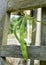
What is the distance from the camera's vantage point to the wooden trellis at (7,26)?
119 centimetres

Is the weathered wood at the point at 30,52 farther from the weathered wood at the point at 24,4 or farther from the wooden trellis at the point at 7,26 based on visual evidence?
the weathered wood at the point at 24,4

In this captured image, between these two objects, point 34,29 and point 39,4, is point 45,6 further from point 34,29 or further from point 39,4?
point 34,29

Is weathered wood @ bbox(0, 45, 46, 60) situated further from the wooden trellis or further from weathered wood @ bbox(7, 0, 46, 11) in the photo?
weathered wood @ bbox(7, 0, 46, 11)

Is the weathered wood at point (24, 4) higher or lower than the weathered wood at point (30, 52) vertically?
higher

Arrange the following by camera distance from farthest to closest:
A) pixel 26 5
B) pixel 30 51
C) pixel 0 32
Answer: pixel 0 32 < pixel 26 5 < pixel 30 51

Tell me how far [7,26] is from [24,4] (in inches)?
9.4

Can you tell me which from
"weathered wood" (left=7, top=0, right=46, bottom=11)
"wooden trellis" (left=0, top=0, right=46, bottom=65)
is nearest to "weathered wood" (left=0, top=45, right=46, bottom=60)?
"wooden trellis" (left=0, top=0, right=46, bottom=65)

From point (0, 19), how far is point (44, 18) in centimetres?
37

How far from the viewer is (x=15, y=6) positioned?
1.39m

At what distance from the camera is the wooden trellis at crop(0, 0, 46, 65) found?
119 cm

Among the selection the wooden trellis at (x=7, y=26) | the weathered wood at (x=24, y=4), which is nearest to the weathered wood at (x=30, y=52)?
the wooden trellis at (x=7, y=26)

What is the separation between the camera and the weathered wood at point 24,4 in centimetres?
126

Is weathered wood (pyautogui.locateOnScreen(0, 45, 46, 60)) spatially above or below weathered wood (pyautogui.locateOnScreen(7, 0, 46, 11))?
below

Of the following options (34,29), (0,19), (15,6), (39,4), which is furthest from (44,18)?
(34,29)
